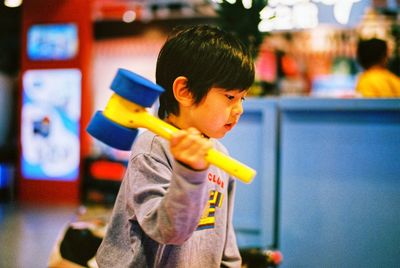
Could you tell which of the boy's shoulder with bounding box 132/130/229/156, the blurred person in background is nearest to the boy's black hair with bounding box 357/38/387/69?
the blurred person in background

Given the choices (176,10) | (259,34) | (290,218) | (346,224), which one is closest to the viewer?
(346,224)

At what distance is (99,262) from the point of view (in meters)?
1.12

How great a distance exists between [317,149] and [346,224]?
0.41 m

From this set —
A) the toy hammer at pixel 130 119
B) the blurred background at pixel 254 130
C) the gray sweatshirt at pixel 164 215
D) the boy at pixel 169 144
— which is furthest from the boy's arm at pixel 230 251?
the blurred background at pixel 254 130

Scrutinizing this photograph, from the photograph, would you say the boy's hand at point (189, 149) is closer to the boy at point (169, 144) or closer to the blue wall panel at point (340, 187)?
the boy at point (169, 144)

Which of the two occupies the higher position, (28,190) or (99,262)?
(99,262)

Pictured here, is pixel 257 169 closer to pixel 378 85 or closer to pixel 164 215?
pixel 378 85

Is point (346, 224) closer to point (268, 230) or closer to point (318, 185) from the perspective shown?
point (318, 185)

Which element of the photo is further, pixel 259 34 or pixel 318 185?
pixel 259 34

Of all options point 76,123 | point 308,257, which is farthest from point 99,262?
point 76,123

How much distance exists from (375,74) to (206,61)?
8.22 feet

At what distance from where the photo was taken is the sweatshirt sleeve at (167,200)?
849 mm

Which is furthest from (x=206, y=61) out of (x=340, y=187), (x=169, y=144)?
(x=340, y=187)

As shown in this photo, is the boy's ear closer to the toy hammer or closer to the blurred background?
the toy hammer
